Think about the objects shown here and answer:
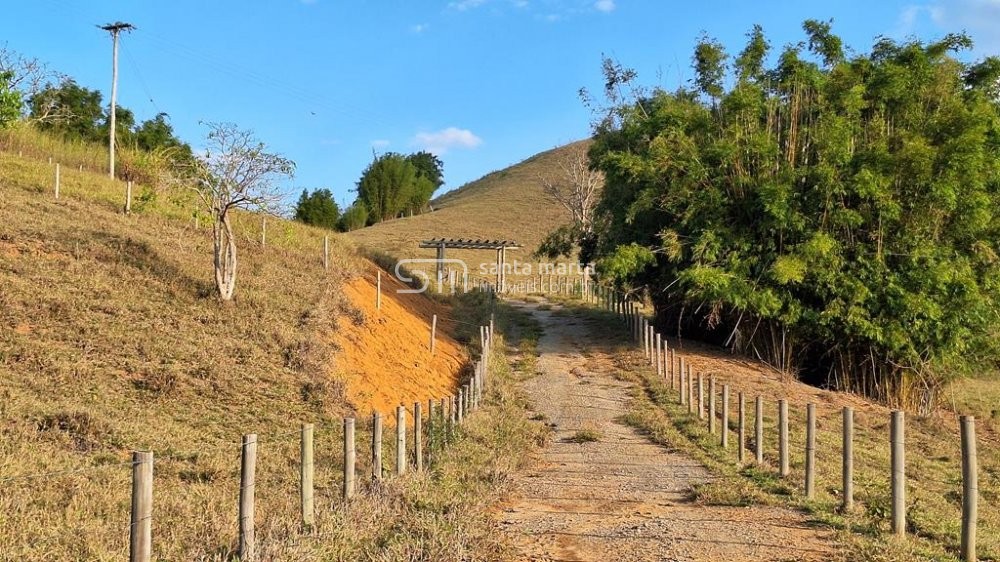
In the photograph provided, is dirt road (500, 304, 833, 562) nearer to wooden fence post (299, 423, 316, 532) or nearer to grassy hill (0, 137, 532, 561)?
grassy hill (0, 137, 532, 561)

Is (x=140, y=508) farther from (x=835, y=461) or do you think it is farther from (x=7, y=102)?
(x=7, y=102)

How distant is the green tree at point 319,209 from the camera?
5759 cm

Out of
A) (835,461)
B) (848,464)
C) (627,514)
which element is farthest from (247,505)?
(835,461)

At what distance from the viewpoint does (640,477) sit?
9086 mm

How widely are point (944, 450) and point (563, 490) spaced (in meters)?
8.62

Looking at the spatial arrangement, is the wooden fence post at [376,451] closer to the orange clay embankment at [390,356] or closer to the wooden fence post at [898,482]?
the wooden fence post at [898,482]

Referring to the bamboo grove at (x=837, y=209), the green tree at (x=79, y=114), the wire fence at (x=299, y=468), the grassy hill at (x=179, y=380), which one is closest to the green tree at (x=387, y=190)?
the green tree at (x=79, y=114)

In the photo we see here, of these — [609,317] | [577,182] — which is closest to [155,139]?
[577,182]

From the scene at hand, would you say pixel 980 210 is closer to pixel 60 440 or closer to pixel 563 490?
pixel 563 490

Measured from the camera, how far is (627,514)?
23.9ft

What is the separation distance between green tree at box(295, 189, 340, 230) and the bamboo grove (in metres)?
41.2

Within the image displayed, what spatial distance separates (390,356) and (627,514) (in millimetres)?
10619

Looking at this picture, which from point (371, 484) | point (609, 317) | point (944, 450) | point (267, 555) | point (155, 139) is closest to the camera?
point (267, 555)

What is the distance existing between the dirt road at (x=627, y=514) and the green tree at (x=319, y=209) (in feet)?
157
